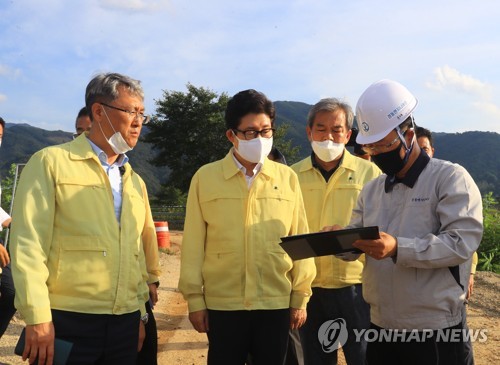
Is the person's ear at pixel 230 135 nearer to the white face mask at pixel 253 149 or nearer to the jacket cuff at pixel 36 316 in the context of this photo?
the white face mask at pixel 253 149

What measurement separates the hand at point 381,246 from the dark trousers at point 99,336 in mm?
1283

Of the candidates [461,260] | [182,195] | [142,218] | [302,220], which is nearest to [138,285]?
[142,218]

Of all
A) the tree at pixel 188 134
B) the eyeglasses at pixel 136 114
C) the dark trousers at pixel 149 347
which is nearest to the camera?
the eyeglasses at pixel 136 114

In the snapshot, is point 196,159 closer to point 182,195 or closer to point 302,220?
point 182,195

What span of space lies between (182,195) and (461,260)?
1246 inches

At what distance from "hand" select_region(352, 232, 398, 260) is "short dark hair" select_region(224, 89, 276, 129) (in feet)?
3.83

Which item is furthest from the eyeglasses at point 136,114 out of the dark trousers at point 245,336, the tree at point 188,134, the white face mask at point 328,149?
the tree at point 188,134

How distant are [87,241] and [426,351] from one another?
1733mm

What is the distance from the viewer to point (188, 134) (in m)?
37.1

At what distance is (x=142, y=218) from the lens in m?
3.05

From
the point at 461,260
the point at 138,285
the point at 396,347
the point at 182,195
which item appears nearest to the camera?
the point at 461,260

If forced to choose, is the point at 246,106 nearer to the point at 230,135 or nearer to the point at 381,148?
the point at 230,135

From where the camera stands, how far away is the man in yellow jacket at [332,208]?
369 cm

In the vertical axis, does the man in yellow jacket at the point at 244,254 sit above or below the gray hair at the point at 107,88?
below
